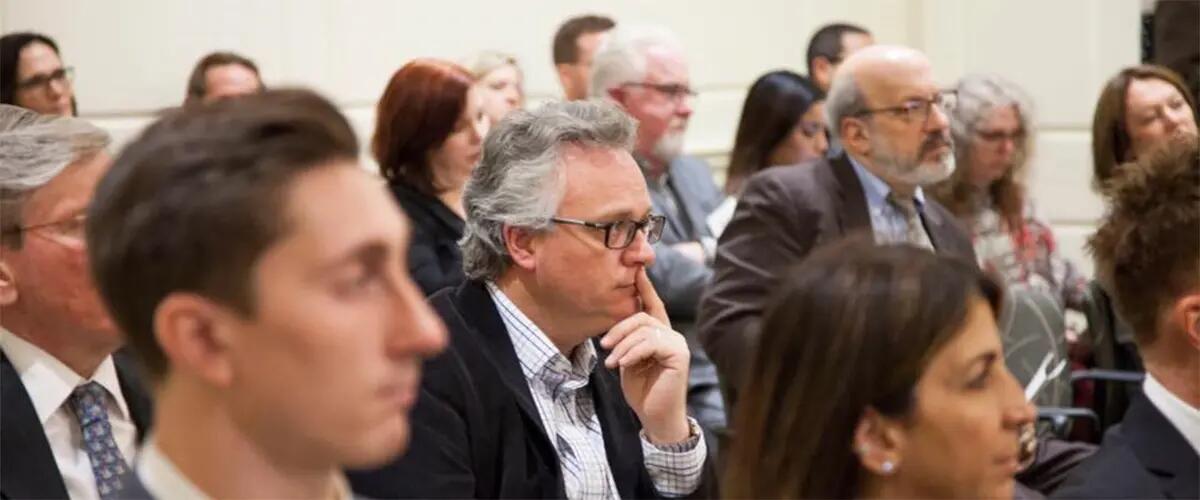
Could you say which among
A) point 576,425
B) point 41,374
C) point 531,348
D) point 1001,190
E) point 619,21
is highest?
point 41,374

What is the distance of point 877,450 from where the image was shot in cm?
188

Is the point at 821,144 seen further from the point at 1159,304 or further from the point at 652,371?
the point at 652,371

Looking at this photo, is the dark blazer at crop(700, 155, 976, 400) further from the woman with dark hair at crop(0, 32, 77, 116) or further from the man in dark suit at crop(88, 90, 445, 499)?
the man in dark suit at crop(88, 90, 445, 499)

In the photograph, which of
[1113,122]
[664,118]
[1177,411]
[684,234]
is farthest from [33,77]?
[1177,411]

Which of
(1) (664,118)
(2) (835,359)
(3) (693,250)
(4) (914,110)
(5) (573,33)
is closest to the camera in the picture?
(2) (835,359)

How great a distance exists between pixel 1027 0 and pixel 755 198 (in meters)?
2.72

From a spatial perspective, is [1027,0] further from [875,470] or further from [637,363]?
[875,470]

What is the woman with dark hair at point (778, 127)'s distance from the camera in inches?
198

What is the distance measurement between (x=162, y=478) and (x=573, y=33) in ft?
14.7

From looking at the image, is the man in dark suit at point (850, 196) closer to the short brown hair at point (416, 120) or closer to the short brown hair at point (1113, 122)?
the short brown hair at point (416, 120)

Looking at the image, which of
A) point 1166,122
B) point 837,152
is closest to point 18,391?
point 837,152

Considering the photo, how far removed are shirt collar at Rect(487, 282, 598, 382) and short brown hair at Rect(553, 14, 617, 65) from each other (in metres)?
3.29

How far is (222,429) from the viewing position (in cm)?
138

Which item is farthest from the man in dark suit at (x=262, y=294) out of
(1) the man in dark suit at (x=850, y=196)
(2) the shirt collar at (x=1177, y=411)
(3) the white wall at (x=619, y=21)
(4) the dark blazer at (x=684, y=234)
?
(3) the white wall at (x=619, y=21)
